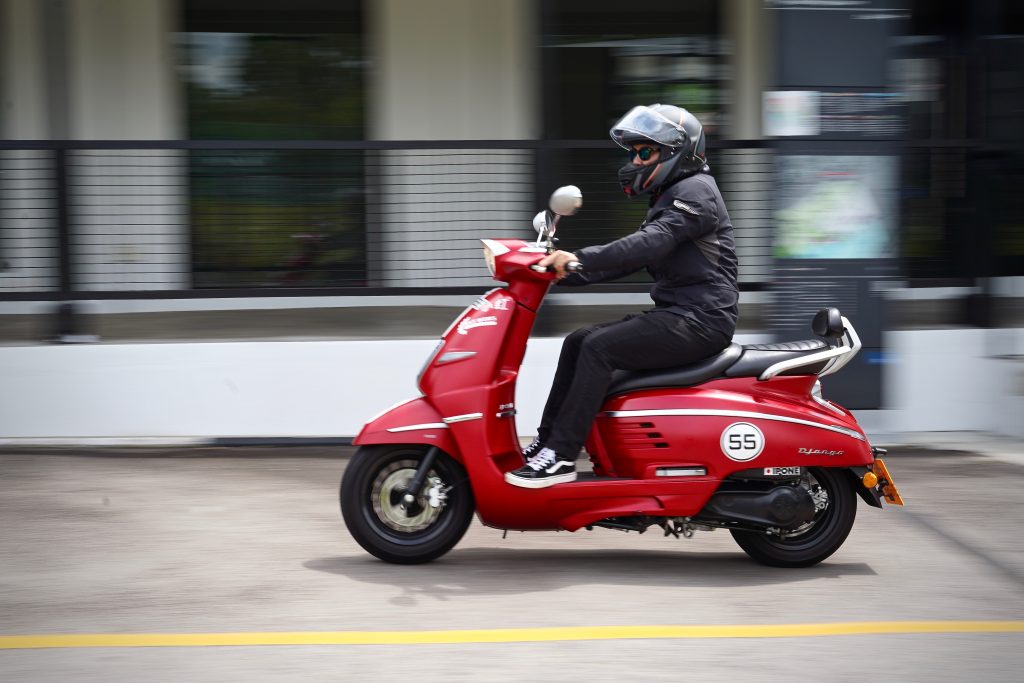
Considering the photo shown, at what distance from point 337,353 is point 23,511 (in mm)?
2371

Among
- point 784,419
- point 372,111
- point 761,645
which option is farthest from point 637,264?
point 372,111

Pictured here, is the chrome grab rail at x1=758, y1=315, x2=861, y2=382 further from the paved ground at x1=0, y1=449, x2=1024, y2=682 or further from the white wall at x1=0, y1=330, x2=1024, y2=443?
the white wall at x1=0, y1=330, x2=1024, y2=443

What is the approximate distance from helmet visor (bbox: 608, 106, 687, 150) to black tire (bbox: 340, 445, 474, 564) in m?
1.57

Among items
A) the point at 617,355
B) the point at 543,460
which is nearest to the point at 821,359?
the point at 617,355

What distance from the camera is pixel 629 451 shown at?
5.10 metres

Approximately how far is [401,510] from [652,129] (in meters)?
1.90

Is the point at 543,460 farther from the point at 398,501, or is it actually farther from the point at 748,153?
the point at 748,153

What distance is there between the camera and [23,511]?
6.32 metres

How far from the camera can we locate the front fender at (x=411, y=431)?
16.7ft

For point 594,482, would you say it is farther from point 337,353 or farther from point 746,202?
point 746,202

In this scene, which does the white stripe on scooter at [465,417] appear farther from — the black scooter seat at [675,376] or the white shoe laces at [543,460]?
the black scooter seat at [675,376]

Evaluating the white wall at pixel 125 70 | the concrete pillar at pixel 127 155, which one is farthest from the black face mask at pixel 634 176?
the white wall at pixel 125 70

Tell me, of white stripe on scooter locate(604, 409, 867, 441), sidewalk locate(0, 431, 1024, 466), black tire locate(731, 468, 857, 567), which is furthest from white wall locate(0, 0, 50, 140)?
black tire locate(731, 468, 857, 567)

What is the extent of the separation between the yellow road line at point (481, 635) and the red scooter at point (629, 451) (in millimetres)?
706
